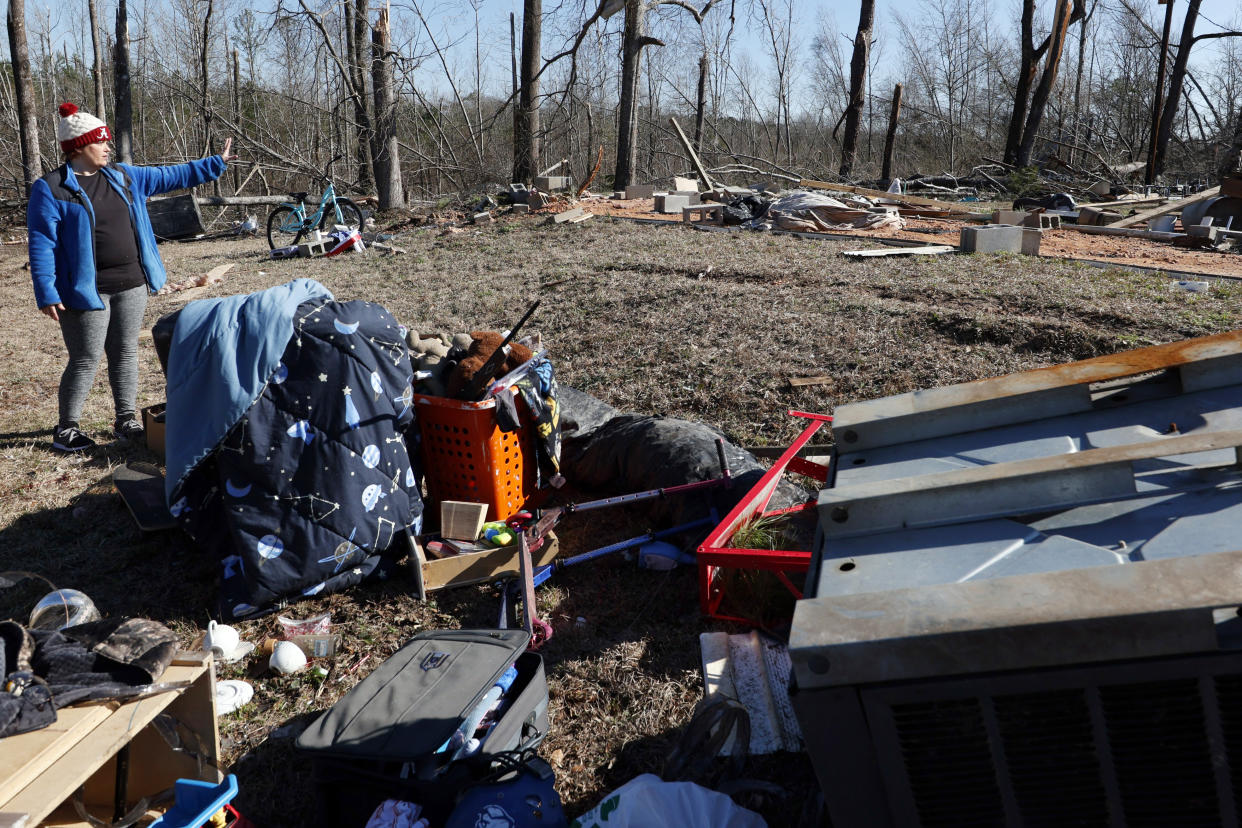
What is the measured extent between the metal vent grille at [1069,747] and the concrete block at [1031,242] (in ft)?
27.0

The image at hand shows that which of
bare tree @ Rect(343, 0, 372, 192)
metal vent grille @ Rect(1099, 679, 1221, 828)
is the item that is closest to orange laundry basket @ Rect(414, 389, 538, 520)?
metal vent grille @ Rect(1099, 679, 1221, 828)

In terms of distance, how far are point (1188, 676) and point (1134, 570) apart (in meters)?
0.15

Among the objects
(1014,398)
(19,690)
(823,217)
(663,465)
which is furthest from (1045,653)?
(823,217)

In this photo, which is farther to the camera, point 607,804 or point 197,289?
point 197,289

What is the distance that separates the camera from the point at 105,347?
499 centimetres

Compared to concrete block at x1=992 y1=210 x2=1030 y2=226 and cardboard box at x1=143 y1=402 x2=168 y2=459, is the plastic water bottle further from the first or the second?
concrete block at x1=992 y1=210 x2=1030 y2=226

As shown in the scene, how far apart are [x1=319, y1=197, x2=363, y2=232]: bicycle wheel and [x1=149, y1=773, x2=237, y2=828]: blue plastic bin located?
12625mm

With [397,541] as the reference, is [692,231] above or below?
above

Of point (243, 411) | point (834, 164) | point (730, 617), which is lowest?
point (730, 617)

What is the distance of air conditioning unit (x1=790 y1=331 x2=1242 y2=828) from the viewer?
1.10 metres

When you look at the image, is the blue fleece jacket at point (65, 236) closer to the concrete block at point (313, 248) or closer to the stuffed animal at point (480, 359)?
the stuffed animal at point (480, 359)

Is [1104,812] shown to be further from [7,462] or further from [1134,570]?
[7,462]

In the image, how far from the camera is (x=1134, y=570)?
1.17 meters

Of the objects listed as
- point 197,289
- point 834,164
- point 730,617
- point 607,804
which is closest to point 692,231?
point 197,289
